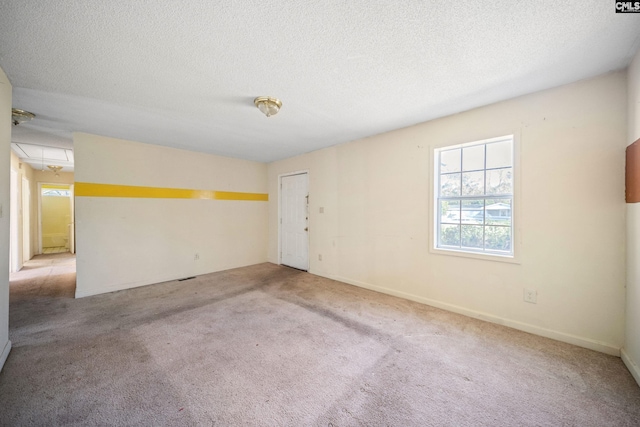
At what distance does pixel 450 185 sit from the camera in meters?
2.92

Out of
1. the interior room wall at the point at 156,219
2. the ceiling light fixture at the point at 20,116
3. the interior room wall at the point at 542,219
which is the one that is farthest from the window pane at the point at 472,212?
the ceiling light fixture at the point at 20,116

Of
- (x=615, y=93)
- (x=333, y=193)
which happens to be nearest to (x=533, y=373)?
(x=615, y=93)

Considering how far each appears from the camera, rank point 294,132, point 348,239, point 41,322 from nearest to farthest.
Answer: point 41,322 < point 294,132 < point 348,239

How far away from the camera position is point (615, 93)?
1.93 m

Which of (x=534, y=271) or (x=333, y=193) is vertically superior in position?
(x=333, y=193)

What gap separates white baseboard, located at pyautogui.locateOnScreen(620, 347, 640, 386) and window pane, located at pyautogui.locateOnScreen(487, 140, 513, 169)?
1788 mm

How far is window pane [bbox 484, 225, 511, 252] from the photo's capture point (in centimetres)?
250

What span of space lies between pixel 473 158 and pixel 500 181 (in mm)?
398

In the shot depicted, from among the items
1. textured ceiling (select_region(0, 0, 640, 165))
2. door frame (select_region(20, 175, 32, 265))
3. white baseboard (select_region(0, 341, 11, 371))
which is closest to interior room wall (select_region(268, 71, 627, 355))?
textured ceiling (select_region(0, 0, 640, 165))

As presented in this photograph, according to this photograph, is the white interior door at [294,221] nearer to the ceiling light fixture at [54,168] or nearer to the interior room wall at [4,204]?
the interior room wall at [4,204]

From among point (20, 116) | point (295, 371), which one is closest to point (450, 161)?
point (295, 371)

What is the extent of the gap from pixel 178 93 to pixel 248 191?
10.0 ft

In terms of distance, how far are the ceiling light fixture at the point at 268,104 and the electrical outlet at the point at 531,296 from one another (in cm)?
316

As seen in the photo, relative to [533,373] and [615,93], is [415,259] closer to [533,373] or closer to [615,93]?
[533,373]
